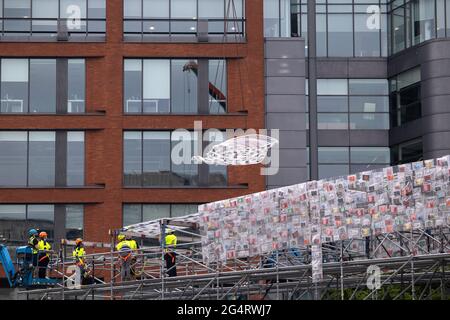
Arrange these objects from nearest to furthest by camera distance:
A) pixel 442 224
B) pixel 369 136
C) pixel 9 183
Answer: pixel 442 224 → pixel 9 183 → pixel 369 136

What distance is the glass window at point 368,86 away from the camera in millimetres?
67312

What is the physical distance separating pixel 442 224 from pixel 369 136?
38.0 meters

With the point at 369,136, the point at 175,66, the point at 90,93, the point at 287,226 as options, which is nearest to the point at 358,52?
the point at 369,136

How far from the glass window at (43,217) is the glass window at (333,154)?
16285 millimetres

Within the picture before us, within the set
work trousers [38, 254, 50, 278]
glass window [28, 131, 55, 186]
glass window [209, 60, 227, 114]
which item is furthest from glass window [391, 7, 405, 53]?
work trousers [38, 254, 50, 278]

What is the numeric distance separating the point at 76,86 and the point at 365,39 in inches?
692

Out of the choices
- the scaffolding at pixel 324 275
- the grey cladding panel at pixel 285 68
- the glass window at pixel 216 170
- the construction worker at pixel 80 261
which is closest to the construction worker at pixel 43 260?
the scaffolding at pixel 324 275

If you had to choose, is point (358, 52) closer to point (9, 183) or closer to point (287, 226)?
point (9, 183)

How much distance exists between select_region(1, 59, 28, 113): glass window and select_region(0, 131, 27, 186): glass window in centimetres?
138

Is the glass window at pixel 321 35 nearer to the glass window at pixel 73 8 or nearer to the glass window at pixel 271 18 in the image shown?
the glass window at pixel 271 18
